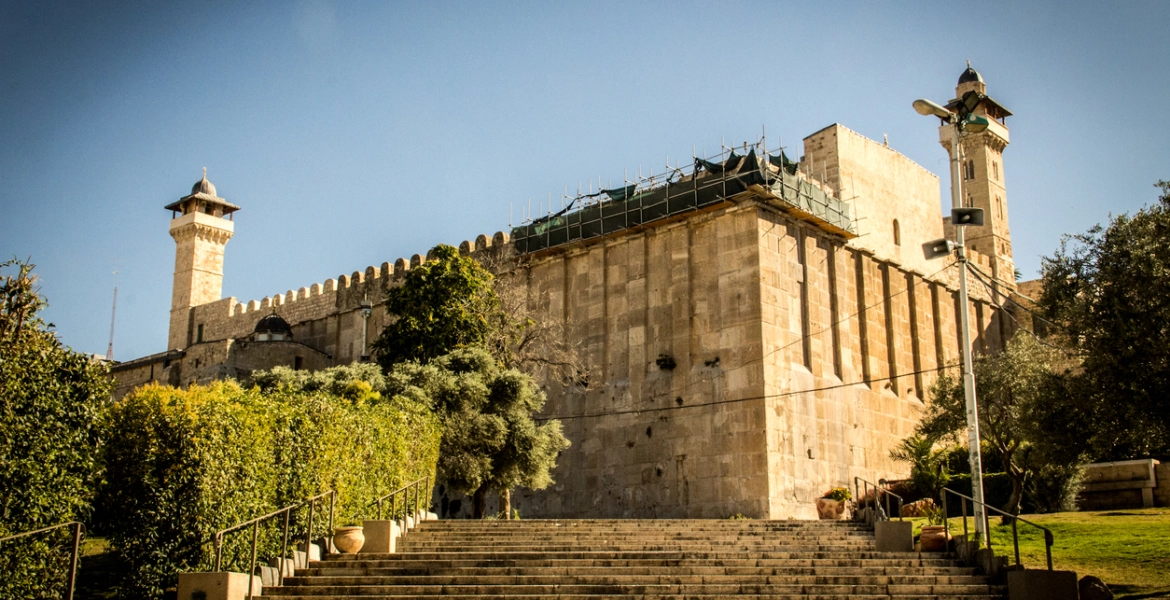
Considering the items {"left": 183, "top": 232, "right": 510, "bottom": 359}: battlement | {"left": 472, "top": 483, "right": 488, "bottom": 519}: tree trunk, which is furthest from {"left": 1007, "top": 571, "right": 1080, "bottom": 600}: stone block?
{"left": 183, "top": 232, "right": 510, "bottom": 359}: battlement

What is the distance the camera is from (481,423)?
21.4 metres

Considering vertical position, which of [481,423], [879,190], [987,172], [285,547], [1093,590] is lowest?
[1093,590]

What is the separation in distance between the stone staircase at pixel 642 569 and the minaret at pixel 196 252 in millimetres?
32384

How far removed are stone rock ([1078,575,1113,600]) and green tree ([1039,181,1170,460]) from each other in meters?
3.77

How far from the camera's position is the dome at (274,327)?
3670 cm

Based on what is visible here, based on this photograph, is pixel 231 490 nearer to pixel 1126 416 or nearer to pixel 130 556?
pixel 130 556

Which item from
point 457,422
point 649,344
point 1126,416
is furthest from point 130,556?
point 649,344

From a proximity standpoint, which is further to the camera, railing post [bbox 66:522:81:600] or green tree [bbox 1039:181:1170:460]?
green tree [bbox 1039:181:1170:460]

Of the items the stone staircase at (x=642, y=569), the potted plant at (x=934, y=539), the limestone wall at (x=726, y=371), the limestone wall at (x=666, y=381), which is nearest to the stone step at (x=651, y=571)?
the stone staircase at (x=642, y=569)

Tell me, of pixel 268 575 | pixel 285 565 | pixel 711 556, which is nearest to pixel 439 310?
pixel 285 565

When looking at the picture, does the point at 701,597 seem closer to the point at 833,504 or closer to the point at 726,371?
the point at 833,504

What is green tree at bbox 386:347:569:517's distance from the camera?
2103 centimetres

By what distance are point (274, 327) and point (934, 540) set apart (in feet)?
90.9

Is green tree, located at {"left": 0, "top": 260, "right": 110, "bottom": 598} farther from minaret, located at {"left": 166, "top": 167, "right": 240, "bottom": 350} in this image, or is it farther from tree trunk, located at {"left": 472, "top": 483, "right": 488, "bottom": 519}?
minaret, located at {"left": 166, "top": 167, "right": 240, "bottom": 350}
